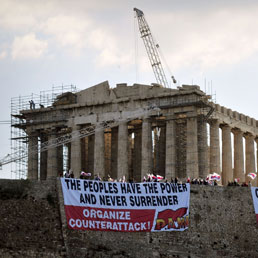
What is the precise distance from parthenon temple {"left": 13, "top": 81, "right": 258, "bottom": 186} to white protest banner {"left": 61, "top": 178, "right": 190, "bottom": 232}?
1070 inches

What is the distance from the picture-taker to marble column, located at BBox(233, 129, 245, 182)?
12512 centimetres

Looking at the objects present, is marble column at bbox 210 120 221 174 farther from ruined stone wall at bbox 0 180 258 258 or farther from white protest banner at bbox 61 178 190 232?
white protest banner at bbox 61 178 190 232

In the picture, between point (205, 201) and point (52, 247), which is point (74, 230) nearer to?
point (52, 247)

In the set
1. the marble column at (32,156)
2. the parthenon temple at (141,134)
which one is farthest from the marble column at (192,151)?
the marble column at (32,156)

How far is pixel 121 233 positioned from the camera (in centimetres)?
8050

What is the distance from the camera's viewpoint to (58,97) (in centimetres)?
12625

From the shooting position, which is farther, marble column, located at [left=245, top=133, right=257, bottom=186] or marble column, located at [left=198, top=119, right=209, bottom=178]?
marble column, located at [left=245, top=133, right=257, bottom=186]

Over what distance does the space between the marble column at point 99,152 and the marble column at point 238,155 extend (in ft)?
66.0

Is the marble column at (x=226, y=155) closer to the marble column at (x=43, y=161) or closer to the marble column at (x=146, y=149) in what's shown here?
the marble column at (x=146, y=149)

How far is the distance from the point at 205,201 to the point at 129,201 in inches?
363

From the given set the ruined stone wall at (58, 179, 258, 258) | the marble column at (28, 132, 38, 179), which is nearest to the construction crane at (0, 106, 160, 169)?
the marble column at (28, 132, 38, 179)

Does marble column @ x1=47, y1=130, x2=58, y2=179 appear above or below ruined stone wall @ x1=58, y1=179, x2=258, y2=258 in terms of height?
above

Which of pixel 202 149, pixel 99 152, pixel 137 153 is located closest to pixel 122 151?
pixel 99 152

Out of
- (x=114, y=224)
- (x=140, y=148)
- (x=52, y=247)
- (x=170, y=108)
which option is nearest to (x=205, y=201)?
(x=114, y=224)
